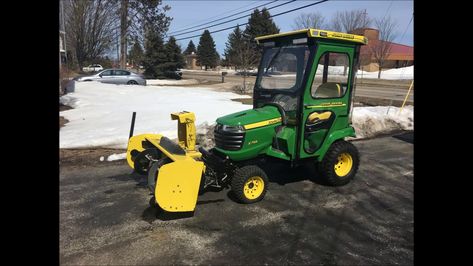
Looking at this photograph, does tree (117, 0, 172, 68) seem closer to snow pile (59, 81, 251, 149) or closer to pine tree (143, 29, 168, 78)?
pine tree (143, 29, 168, 78)

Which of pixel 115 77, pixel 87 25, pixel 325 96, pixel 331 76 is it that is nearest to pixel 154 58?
pixel 87 25

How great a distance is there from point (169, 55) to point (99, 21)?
7817 millimetres

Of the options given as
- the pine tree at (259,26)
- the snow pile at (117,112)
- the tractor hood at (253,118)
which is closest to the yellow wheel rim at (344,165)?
the tractor hood at (253,118)

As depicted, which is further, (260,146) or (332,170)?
(332,170)

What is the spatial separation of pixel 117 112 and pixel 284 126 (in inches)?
343

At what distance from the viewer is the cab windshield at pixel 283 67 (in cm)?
535

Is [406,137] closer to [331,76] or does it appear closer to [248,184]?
[331,76]

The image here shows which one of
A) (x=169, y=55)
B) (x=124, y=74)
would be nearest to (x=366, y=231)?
(x=124, y=74)

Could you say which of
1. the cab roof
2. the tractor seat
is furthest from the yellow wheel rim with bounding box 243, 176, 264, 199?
the cab roof

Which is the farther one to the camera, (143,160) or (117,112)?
(117,112)

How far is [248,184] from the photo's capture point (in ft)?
16.4
